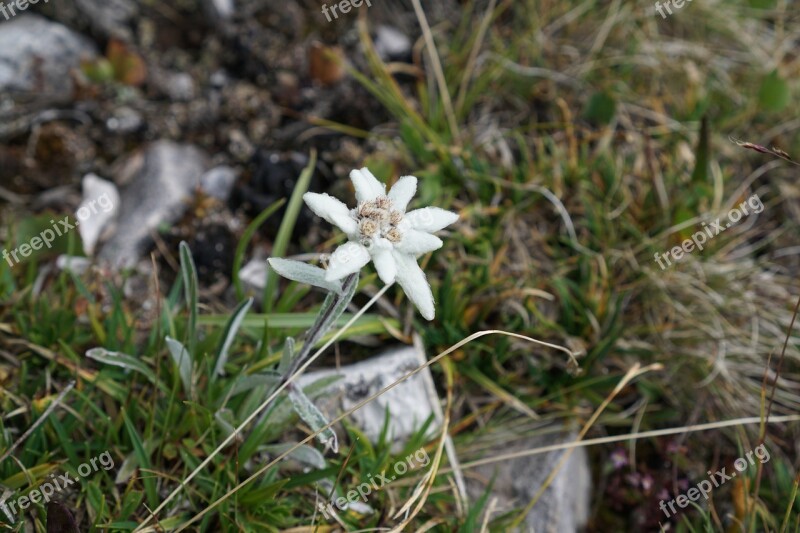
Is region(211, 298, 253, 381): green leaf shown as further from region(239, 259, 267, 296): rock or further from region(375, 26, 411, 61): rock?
region(375, 26, 411, 61): rock

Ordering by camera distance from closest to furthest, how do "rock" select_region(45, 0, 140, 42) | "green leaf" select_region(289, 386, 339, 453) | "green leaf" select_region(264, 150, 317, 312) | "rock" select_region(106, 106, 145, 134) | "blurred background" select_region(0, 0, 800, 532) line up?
"green leaf" select_region(289, 386, 339, 453), "blurred background" select_region(0, 0, 800, 532), "green leaf" select_region(264, 150, 317, 312), "rock" select_region(106, 106, 145, 134), "rock" select_region(45, 0, 140, 42)

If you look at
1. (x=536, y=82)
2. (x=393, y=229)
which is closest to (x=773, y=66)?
(x=536, y=82)

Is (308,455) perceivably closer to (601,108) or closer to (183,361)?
(183,361)

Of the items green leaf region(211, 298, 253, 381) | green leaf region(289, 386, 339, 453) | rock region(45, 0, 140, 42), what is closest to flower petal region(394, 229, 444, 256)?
green leaf region(289, 386, 339, 453)

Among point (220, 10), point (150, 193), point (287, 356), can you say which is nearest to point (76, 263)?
point (150, 193)

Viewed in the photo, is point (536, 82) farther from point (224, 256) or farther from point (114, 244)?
point (114, 244)

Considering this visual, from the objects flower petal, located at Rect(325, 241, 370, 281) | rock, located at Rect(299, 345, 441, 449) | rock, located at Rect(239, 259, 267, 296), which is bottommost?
rock, located at Rect(299, 345, 441, 449)
